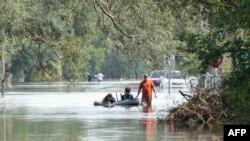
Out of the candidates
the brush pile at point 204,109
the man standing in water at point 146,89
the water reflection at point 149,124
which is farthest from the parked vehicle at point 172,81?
the brush pile at point 204,109

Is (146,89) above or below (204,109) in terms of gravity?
above

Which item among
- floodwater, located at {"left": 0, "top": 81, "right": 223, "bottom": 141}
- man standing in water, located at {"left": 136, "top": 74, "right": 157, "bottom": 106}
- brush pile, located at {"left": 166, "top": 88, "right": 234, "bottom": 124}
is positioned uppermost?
man standing in water, located at {"left": 136, "top": 74, "right": 157, "bottom": 106}


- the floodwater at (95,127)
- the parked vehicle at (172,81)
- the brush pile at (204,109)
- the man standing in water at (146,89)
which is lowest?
the floodwater at (95,127)

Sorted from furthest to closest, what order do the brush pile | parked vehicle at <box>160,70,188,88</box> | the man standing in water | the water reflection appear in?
parked vehicle at <box>160,70,188,88</box>
the man standing in water
the brush pile
the water reflection

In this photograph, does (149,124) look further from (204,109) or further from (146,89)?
(146,89)

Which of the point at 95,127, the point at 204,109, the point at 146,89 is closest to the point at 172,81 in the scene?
the point at 146,89

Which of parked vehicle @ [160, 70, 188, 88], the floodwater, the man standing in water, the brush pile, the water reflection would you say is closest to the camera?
the floodwater

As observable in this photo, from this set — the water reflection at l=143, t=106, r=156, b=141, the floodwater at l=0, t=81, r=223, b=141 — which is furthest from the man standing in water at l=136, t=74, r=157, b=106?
the floodwater at l=0, t=81, r=223, b=141

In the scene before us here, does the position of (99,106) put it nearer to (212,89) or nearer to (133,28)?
(133,28)

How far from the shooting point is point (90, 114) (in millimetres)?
31422

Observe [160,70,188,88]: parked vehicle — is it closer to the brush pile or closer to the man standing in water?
the man standing in water

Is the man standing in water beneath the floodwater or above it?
above

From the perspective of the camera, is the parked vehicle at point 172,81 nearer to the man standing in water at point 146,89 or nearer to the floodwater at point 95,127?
the man standing in water at point 146,89

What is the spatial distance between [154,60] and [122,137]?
13.8 m
